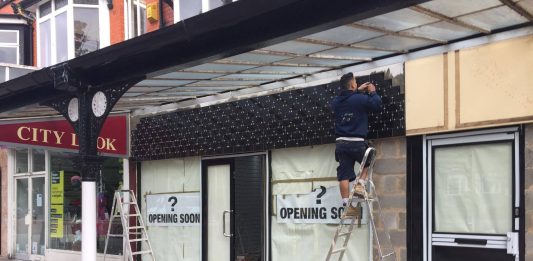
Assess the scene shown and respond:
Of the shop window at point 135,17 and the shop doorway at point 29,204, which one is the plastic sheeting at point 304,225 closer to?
the shop window at point 135,17

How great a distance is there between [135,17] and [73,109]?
7.30 meters

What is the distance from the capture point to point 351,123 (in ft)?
21.1

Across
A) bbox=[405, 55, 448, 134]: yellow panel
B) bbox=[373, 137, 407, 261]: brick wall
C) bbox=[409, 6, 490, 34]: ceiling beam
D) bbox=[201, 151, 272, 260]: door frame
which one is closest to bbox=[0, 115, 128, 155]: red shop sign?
bbox=[201, 151, 272, 260]: door frame

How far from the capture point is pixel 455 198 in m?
6.14

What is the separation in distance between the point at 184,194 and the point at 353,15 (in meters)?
6.03

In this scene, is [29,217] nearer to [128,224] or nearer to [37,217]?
[37,217]

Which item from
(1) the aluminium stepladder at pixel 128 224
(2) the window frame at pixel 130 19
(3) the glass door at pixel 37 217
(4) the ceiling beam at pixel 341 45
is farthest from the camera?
(2) the window frame at pixel 130 19

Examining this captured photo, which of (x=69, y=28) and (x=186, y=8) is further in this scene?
(x=69, y=28)

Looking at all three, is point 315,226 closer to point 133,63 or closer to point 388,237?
point 388,237

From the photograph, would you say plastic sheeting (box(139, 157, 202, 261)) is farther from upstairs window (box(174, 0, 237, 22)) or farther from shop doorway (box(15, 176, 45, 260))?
shop doorway (box(15, 176, 45, 260))

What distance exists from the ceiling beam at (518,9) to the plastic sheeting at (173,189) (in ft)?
18.8

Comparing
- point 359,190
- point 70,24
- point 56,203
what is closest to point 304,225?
point 359,190

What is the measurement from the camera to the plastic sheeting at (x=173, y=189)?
9.41 metres

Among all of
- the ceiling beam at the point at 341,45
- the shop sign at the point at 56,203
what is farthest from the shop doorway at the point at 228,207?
the shop sign at the point at 56,203
